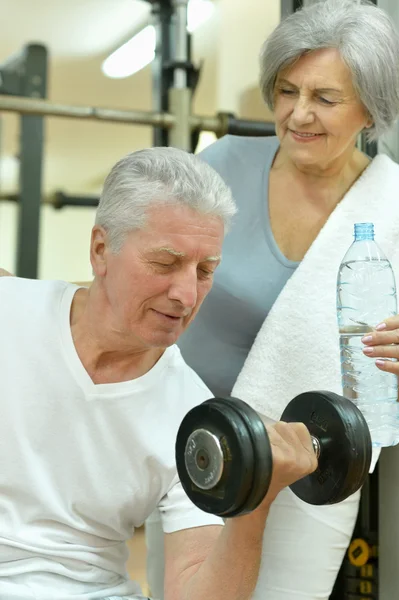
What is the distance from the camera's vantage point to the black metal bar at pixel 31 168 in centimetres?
295

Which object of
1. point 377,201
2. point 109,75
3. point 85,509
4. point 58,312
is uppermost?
point 109,75

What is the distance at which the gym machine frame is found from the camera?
2.29 m

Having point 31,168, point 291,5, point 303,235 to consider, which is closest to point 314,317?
point 303,235

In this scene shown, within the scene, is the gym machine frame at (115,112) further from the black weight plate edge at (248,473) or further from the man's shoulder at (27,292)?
the black weight plate edge at (248,473)

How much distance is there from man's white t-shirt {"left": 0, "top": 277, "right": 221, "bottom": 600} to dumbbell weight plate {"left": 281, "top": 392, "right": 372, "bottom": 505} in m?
0.22

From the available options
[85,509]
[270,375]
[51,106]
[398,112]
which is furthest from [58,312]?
[51,106]

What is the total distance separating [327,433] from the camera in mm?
1151

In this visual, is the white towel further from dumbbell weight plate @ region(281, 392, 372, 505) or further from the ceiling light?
the ceiling light

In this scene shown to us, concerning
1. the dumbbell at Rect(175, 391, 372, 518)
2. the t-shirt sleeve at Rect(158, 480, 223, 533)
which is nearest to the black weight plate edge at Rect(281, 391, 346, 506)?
the dumbbell at Rect(175, 391, 372, 518)

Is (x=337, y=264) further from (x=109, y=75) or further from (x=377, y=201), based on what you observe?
(x=109, y=75)

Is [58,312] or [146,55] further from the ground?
[146,55]

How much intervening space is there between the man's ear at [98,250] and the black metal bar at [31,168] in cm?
165

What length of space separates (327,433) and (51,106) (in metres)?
1.37

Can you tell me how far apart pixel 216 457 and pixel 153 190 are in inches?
16.8
